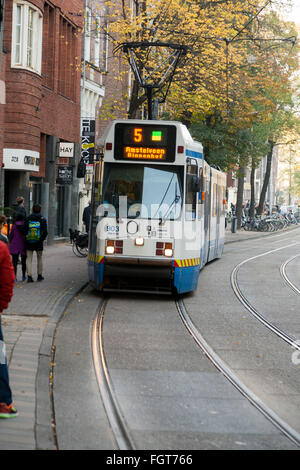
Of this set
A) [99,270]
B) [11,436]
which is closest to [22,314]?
[99,270]

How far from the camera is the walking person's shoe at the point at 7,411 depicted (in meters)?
6.37

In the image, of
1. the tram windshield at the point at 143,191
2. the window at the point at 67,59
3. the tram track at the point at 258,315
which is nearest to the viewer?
the tram track at the point at 258,315

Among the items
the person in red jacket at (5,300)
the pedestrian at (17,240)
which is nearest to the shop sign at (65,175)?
the pedestrian at (17,240)

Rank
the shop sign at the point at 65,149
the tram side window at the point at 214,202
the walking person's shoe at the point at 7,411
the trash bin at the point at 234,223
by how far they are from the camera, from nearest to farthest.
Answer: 1. the walking person's shoe at the point at 7,411
2. the tram side window at the point at 214,202
3. the shop sign at the point at 65,149
4. the trash bin at the point at 234,223

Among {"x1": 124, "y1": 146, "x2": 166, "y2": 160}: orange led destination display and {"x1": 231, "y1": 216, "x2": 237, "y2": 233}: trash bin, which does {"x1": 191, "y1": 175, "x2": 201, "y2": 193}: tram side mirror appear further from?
{"x1": 231, "y1": 216, "x2": 237, "y2": 233}: trash bin

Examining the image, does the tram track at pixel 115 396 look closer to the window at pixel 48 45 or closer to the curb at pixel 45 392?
the curb at pixel 45 392

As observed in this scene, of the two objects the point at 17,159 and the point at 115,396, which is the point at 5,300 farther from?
the point at 17,159

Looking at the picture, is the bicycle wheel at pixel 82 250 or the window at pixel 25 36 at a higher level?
the window at pixel 25 36

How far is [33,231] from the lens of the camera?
16.9 meters

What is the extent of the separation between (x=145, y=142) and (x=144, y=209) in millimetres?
1260

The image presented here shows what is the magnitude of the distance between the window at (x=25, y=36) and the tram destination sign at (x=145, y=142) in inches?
421

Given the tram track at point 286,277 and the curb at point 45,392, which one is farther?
the tram track at point 286,277

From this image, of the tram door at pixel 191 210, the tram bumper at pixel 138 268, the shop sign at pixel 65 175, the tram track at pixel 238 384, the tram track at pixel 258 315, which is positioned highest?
the shop sign at pixel 65 175

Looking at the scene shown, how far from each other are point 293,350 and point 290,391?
247cm
